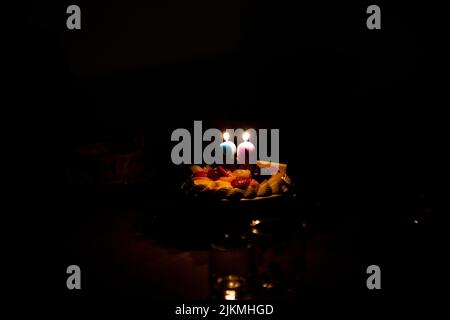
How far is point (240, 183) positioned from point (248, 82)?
2.66m

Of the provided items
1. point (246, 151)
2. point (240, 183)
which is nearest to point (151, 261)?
point (240, 183)

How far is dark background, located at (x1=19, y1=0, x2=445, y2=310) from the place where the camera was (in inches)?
190

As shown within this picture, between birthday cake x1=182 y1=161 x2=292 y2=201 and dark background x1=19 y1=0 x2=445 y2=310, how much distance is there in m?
1.08

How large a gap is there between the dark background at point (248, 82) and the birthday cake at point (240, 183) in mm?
1083

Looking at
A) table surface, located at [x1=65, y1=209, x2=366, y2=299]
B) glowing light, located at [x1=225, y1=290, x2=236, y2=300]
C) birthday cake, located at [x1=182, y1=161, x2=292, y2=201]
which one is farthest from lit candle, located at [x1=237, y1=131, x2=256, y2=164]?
glowing light, located at [x1=225, y1=290, x2=236, y2=300]

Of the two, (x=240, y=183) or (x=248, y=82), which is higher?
(x=248, y=82)

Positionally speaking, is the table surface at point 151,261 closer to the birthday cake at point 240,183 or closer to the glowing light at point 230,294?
the glowing light at point 230,294

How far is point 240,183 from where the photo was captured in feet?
10.5

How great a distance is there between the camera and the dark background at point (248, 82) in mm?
4820

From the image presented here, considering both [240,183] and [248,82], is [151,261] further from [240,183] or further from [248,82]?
[248,82]

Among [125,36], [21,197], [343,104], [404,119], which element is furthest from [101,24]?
[404,119]

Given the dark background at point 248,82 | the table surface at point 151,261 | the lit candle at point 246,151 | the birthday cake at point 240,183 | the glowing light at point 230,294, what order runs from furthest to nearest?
1. the dark background at point 248,82
2. the lit candle at point 246,151
3. the birthday cake at point 240,183
4. the table surface at point 151,261
5. the glowing light at point 230,294

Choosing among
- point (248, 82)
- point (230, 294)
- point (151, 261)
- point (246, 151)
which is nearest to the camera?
point (230, 294)

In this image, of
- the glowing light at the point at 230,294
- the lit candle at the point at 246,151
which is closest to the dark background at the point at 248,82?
the lit candle at the point at 246,151
